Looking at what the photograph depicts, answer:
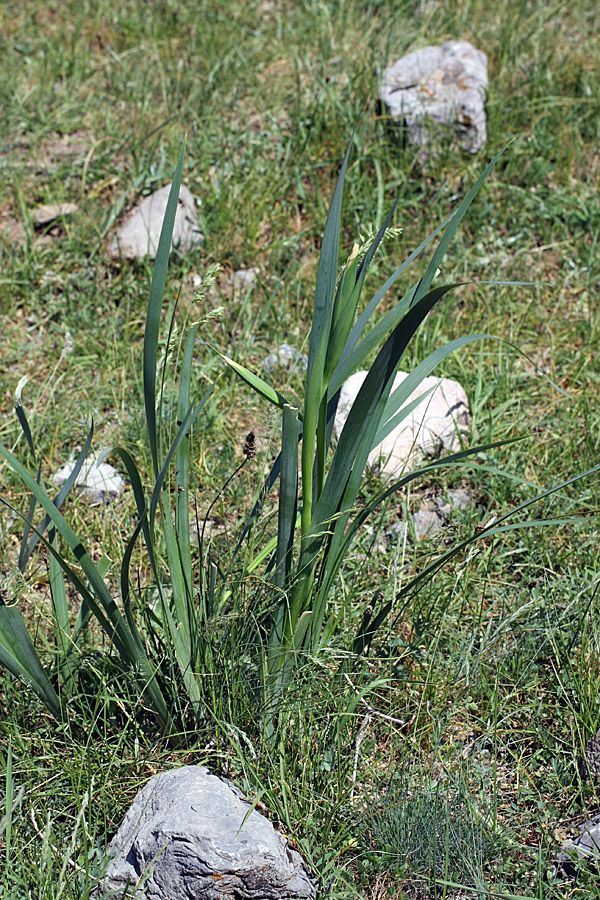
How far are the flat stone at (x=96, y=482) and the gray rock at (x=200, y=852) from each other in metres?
1.00

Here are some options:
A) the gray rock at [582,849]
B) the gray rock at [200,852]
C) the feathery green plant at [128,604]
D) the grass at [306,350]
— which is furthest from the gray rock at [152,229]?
the gray rock at [582,849]

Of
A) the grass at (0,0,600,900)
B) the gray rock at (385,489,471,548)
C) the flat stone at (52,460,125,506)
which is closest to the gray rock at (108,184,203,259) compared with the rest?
the grass at (0,0,600,900)

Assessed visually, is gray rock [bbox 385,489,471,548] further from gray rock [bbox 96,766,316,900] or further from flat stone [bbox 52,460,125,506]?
gray rock [bbox 96,766,316,900]

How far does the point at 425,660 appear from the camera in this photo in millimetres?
1795

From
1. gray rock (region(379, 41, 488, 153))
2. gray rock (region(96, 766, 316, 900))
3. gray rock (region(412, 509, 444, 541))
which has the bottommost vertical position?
gray rock (region(96, 766, 316, 900))

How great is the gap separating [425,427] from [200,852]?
1354mm

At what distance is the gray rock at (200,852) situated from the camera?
4.34 ft

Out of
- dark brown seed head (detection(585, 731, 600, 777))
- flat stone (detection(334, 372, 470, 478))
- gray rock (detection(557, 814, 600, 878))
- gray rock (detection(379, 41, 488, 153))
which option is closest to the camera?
gray rock (detection(557, 814, 600, 878))

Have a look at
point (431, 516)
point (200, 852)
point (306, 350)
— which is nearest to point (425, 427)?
point (431, 516)

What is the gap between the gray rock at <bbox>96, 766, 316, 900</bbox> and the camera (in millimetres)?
1323

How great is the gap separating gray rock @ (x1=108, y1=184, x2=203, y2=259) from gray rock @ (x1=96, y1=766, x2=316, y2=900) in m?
2.05

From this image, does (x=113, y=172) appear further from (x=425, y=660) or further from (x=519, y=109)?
(x=425, y=660)

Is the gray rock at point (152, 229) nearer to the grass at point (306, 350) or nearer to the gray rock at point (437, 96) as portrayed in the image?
the grass at point (306, 350)

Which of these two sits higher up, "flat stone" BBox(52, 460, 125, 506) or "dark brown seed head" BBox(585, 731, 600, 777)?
"flat stone" BBox(52, 460, 125, 506)
